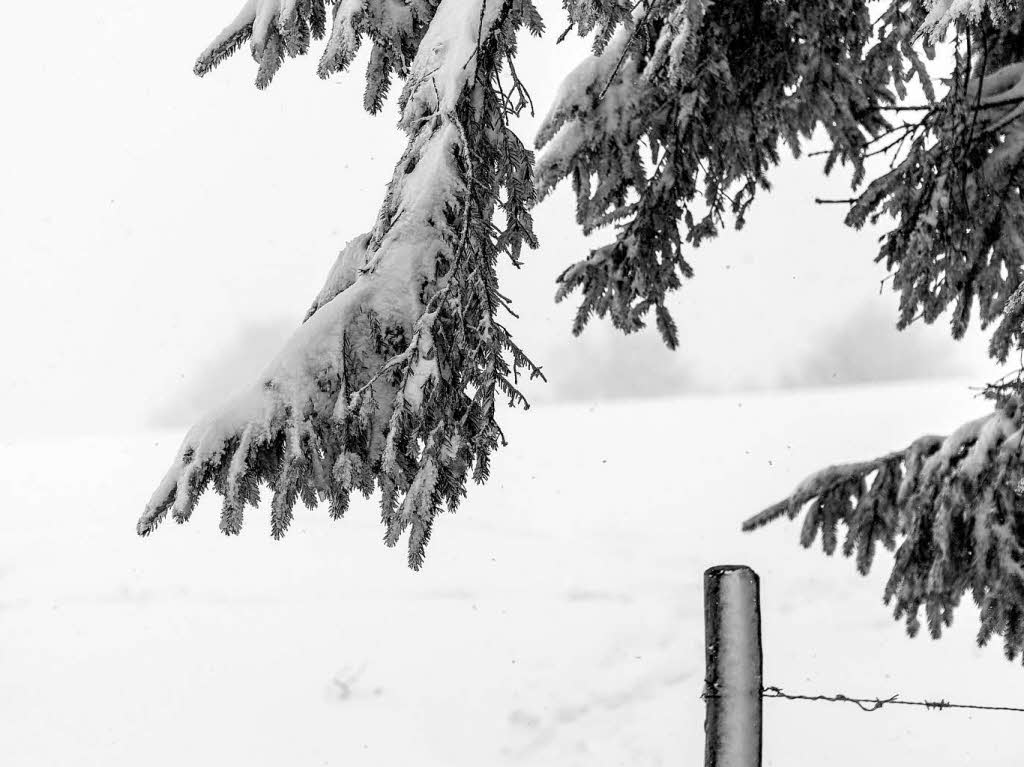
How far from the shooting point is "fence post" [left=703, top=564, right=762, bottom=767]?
1.79 meters

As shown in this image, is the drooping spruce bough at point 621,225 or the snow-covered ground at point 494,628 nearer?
the drooping spruce bough at point 621,225

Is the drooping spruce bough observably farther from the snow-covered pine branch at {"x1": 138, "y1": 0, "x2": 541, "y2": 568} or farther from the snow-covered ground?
the snow-covered ground

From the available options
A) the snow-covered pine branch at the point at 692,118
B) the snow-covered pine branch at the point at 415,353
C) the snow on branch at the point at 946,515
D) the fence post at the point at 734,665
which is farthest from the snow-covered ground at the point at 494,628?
the snow-covered pine branch at the point at 415,353

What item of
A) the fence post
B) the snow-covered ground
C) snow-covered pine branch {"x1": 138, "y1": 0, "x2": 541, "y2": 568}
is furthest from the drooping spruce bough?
the snow-covered ground

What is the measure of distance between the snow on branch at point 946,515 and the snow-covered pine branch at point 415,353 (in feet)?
9.32

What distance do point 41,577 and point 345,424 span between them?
11800mm

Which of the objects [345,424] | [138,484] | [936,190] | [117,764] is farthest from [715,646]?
[138,484]

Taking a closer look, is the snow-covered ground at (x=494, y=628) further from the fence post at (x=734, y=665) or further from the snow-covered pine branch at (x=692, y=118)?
the fence post at (x=734, y=665)

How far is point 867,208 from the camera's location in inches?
158

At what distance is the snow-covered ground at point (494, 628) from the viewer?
30.9 ft

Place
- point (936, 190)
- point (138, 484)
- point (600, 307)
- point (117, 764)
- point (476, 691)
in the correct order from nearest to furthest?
point (936, 190)
point (600, 307)
point (117, 764)
point (476, 691)
point (138, 484)

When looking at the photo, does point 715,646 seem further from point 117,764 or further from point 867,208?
point 117,764

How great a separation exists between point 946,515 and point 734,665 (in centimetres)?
271


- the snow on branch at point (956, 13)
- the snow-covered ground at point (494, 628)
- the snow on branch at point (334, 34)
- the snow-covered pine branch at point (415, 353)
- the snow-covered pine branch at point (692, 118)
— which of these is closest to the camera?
the snow on branch at point (956, 13)
